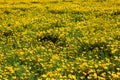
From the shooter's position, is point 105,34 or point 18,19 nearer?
point 105,34

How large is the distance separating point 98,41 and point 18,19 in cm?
619

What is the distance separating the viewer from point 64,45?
10.1m

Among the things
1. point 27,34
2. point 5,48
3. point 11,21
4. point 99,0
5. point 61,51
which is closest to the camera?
point 61,51

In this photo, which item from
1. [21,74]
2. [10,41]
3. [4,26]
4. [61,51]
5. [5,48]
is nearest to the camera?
[21,74]

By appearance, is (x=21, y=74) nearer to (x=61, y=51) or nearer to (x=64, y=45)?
(x=61, y=51)

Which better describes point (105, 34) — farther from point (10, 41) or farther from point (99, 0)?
point (99, 0)

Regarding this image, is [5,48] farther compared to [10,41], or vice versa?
[10,41]

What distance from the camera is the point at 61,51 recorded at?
30.2 ft

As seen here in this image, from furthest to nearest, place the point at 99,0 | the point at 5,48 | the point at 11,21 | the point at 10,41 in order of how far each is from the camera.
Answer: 1. the point at 99,0
2. the point at 11,21
3. the point at 10,41
4. the point at 5,48

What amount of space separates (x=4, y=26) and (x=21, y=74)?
6.57 meters

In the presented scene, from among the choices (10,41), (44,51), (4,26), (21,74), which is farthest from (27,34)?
(21,74)

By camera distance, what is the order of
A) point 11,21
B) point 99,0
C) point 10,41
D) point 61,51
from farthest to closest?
1. point 99,0
2. point 11,21
3. point 10,41
4. point 61,51

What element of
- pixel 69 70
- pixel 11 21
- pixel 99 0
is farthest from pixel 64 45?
pixel 99 0

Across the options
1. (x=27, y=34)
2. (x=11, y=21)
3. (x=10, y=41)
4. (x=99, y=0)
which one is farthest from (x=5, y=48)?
(x=99, y=0)
